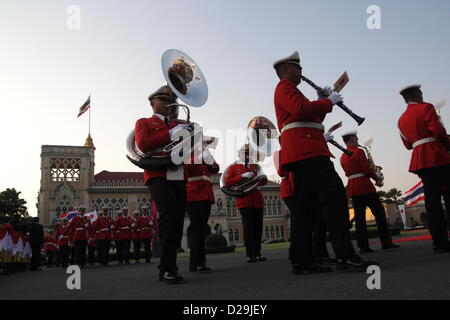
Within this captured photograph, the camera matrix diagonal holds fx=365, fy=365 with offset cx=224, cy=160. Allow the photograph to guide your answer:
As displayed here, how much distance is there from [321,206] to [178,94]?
251 centimetres

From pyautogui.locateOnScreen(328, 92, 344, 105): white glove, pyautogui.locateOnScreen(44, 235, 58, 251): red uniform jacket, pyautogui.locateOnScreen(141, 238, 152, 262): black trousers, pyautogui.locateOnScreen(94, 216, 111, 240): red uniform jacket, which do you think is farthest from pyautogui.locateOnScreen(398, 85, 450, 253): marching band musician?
pyautogui.locateOnScreen(44, 235, 58, 251): red uniform jacket

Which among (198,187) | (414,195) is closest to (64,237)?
(198,187)

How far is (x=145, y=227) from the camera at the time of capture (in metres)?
16.2

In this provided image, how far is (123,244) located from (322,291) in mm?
13929

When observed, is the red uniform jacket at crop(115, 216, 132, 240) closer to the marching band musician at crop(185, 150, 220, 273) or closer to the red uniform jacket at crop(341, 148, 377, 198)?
the marching band musician at crop(185, 150, 220, 273)

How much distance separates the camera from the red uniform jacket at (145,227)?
1597 cm

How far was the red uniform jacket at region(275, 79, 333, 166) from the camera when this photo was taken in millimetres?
4301

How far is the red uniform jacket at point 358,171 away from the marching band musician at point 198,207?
330 cm

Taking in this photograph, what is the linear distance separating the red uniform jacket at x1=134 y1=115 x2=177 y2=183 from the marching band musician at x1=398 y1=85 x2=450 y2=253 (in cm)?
411

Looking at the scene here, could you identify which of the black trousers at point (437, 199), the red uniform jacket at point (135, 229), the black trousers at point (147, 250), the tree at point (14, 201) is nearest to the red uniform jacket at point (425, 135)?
the black trousers at point (437, 199)

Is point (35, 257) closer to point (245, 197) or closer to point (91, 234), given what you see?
point (91, 234)

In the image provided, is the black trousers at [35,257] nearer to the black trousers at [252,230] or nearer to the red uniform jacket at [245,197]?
the red uniform jacket at [245,197]

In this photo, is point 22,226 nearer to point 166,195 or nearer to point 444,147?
point 166,195
